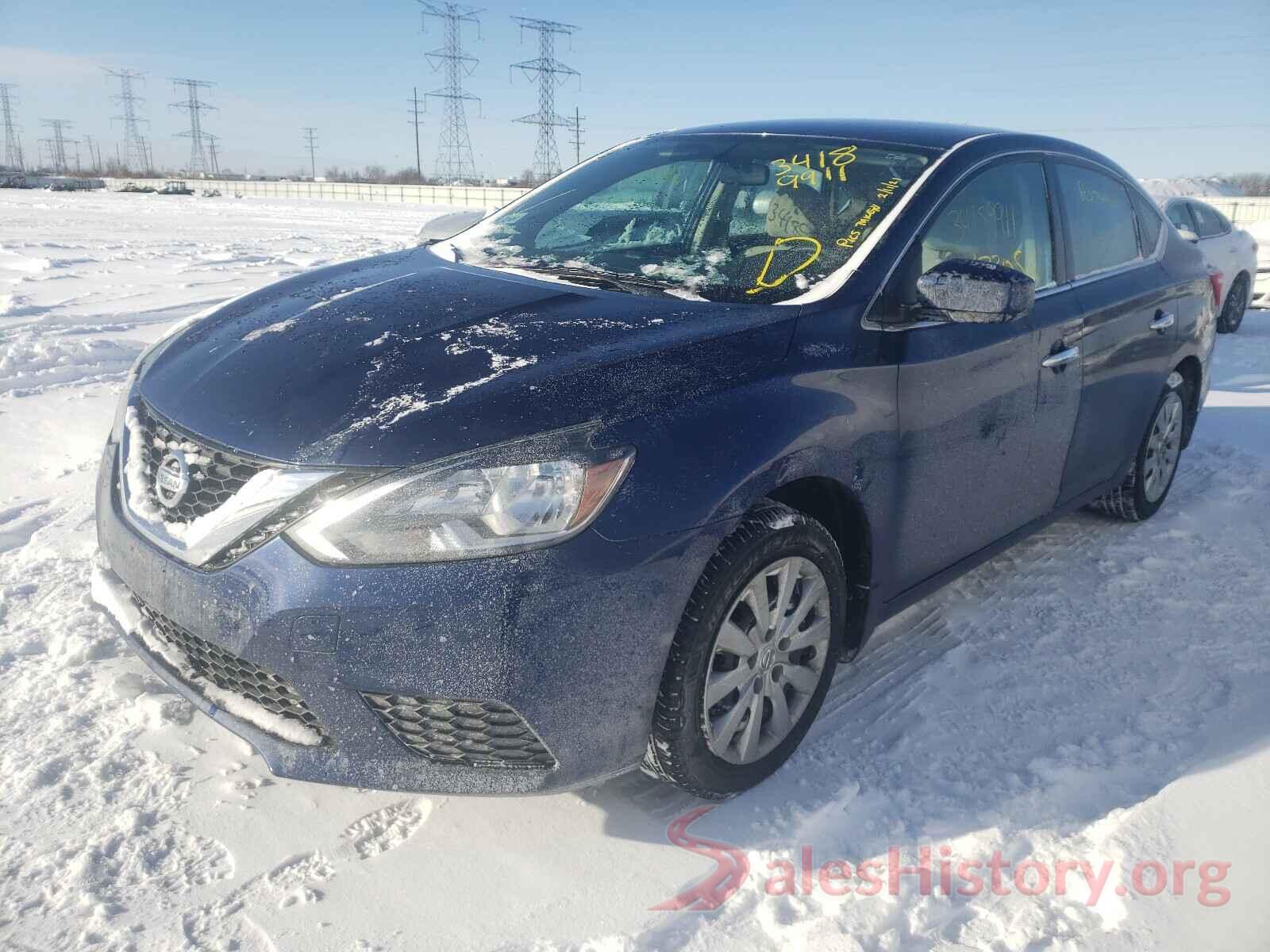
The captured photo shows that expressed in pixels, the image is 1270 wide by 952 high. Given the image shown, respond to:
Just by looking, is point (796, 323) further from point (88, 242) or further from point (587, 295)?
point (88, 242)

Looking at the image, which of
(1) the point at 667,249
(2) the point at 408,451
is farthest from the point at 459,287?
(2) the point at 408,451

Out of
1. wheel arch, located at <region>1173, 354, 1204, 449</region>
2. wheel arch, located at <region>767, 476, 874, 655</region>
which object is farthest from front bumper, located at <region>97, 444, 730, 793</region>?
wheel arch, located at <region>1173, 354, 1204, 449</region>

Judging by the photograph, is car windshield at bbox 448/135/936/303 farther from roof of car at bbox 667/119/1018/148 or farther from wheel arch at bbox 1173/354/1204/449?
wheel arch at bbox 1173/354/1204/449

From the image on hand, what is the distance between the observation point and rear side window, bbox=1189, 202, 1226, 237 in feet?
31.8

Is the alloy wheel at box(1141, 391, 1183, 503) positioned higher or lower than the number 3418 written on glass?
lower

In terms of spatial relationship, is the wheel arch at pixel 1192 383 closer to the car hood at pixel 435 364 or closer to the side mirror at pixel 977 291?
the side mirror at pixel 977 291

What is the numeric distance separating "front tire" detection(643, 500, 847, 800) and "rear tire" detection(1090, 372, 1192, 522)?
2.25m

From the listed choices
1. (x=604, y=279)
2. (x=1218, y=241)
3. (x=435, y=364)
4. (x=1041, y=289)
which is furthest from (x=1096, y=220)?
(x=1218, y=241)

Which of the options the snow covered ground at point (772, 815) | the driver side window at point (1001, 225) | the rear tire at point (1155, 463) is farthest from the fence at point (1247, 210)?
the snow covered ground at point (772, 815)

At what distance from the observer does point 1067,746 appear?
2695 mm

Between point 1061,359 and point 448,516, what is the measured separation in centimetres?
232

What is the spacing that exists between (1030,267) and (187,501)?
269cm

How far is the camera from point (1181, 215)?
Answer: 9477 mm

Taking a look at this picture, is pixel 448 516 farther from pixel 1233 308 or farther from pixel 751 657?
pixel 1233 308
